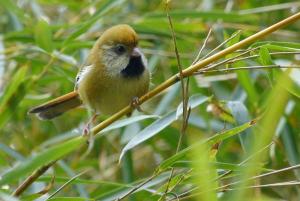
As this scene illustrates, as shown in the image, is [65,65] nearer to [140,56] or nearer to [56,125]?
[56,125]

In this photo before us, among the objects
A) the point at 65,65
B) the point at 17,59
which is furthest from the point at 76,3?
the point at 17,59

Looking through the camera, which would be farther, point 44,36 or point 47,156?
point 44,36

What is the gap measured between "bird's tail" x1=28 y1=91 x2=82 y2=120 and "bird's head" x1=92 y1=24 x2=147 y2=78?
264 millimetres

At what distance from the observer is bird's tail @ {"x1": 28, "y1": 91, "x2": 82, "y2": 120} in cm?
300

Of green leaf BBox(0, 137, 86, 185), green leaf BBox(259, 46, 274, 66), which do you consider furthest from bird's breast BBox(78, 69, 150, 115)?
green leaf BBox(0, 137, 86, 185)

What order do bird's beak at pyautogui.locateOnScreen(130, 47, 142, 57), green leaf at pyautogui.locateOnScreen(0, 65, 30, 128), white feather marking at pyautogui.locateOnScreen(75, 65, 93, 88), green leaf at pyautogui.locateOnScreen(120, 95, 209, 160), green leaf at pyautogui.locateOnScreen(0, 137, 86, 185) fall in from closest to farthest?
1. green leaf at pyautogui.locateOnScreen(0, 137, 86, 185)
2. green leaf at pyautogui.locateOnScreen(120, 95, 209, 160)
3. green leaf at pyautogui.locateOnScreen(0, 65, 30, 128)
4. bird's beak at pyautogui.locateOnScreen(130, 47, 142, 57)
5. white feather marking at pyautogui.locateOnScreen(75, 65, 93, 88)

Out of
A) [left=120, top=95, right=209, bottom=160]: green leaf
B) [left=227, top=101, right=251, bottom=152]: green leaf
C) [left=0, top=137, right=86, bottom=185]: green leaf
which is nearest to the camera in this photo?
[left=0, top=137, right=86, bottom=185]: green leaf

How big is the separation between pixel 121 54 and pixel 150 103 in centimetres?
100

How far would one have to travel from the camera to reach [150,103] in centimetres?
376

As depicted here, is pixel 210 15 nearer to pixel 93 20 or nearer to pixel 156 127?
pixel 93 20

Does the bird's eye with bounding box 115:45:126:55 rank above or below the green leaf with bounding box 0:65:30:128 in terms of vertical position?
above

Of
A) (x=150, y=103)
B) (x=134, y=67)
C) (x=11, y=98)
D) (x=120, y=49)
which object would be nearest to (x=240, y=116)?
(x=134, y=67)

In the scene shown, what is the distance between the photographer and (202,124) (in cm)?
307

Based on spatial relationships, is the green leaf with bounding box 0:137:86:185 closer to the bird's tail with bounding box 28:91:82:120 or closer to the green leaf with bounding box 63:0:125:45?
the green leaf with bounding box 63:0:125:45
